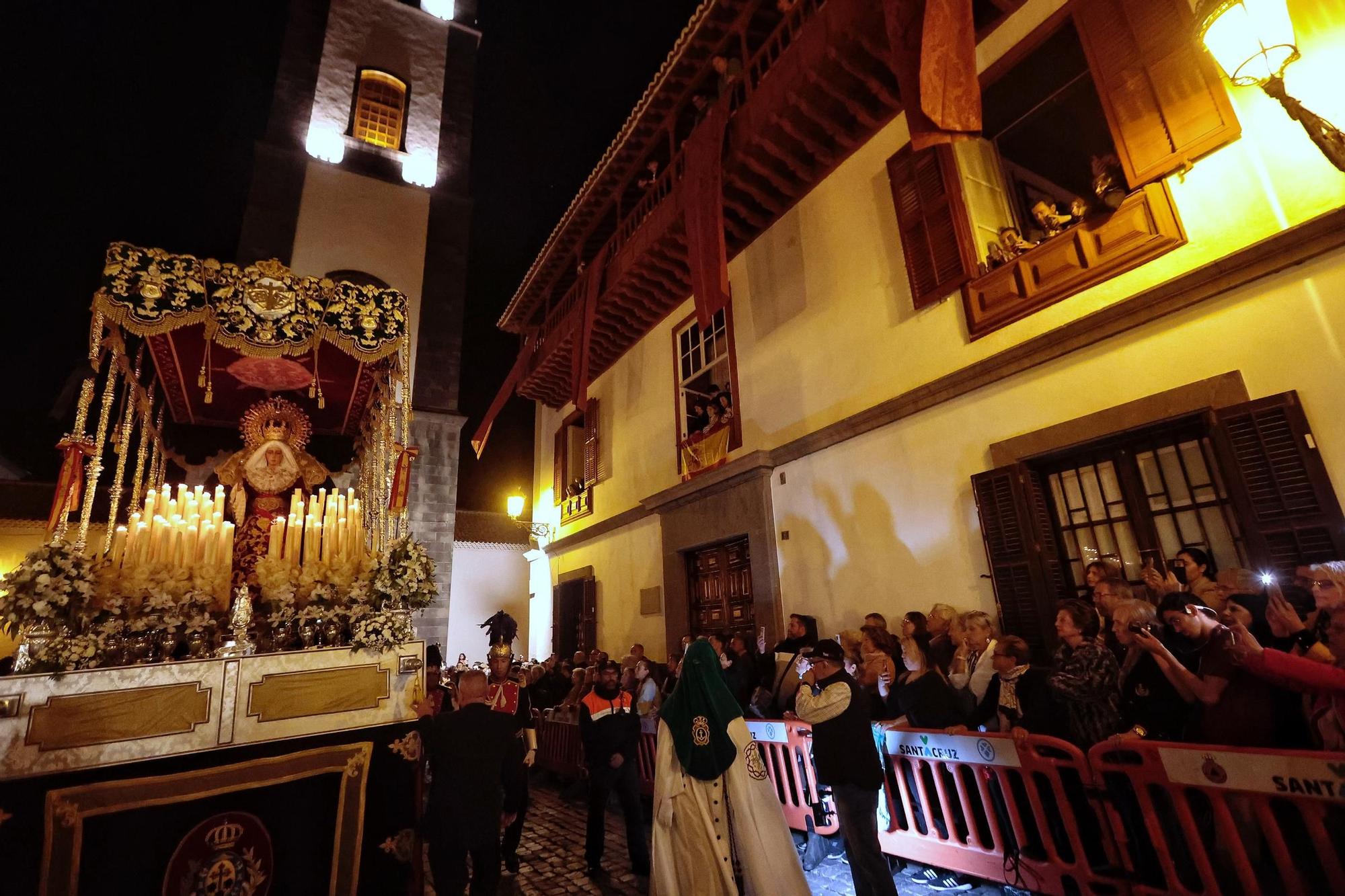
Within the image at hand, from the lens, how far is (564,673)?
1127 cm

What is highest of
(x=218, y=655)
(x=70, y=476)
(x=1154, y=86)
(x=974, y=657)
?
(x=1154, y=86)

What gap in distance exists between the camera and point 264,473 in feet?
21.2

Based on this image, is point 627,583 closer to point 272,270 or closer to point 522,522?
point 522,522

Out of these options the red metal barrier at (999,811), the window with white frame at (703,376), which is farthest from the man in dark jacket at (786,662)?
the window with white frame at (703,376)

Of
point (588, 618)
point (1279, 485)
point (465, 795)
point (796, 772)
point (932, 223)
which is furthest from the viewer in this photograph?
point (588, 618)

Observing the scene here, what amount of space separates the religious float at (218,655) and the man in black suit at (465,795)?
1.46 feet

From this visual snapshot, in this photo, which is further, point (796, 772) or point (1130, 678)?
point (796, 772)

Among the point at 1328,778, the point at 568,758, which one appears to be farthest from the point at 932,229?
the point at 568,758

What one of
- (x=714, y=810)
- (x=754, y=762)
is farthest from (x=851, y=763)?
Result: (x=714, y=810)

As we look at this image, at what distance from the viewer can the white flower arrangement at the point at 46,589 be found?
3.66 m

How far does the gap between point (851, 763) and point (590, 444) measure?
1194 cm

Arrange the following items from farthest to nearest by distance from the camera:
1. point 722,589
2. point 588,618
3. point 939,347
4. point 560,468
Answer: point 560,468 < point 588,618 < point 722,589 < point 939,347

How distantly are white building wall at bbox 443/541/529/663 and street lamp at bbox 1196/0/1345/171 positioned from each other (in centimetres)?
1721

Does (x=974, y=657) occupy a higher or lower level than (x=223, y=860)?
higher
